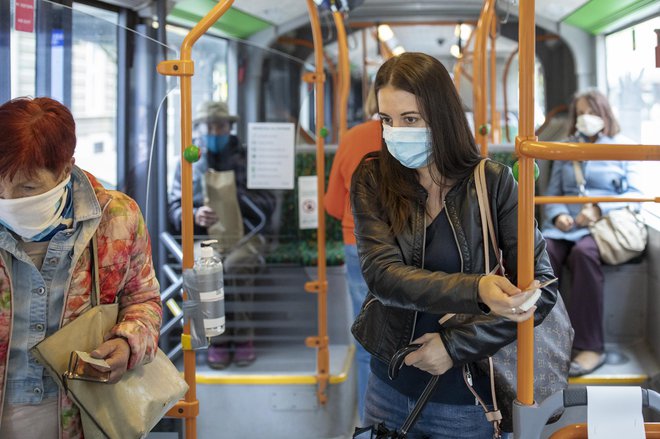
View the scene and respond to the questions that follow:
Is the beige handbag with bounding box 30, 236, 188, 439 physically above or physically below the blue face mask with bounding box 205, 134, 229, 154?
below

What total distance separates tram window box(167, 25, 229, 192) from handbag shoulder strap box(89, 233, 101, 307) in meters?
2.05

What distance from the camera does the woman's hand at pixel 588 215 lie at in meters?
4.62

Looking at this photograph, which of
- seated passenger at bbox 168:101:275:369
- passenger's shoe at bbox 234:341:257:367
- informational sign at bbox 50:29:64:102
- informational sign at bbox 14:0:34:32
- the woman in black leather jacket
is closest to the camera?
the woman in black leather jacket

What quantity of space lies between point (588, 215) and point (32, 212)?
11.7 feet

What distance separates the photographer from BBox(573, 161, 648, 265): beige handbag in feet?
14.8

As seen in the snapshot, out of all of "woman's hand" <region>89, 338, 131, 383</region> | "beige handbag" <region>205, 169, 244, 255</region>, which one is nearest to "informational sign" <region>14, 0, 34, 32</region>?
"woman's hand" <region>89, 338, 131, 383</region>

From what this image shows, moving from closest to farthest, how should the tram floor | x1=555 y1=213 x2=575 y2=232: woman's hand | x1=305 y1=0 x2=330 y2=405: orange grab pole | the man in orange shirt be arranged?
the man in orange shirt → x1=305 y1=0 x2=330 y2=405: orange grab pole → the tram floor → x1=555 y1=213 x2=575 y2=232: woman's hand

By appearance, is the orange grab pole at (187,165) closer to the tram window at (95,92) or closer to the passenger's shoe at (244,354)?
the tram window at (95,92)

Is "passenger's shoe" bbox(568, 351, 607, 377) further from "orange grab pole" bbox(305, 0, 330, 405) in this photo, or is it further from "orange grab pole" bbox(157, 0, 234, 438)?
"orange grab pole" bbox(157, 0, 234, 438)

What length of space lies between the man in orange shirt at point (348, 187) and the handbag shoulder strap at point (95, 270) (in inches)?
70.0

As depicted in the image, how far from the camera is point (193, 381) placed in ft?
8.34

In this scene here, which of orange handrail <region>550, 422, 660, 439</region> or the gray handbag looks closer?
orange handrail <region>550, 422, 660, 439</region>

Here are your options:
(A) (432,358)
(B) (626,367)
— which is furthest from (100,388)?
(B) (626,367)

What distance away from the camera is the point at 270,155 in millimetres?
4359
